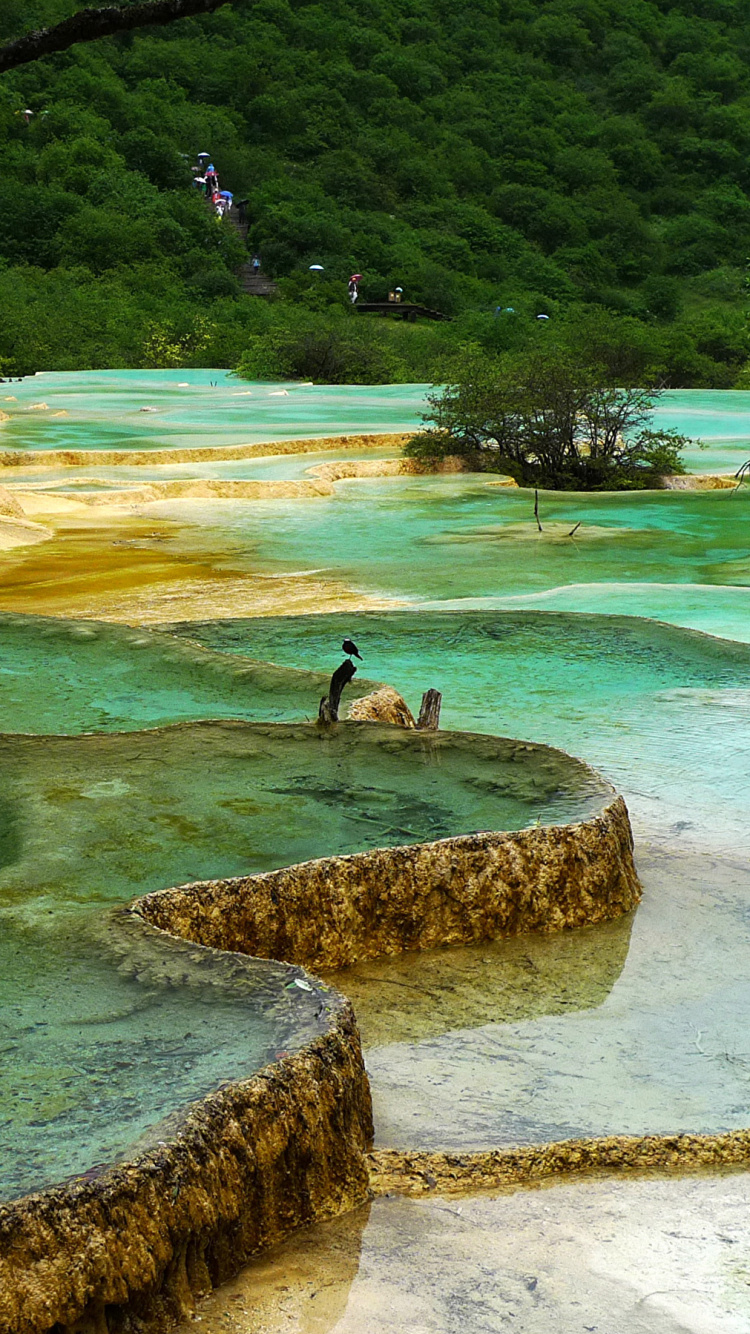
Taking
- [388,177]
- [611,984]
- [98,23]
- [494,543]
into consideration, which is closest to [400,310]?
[388,177]

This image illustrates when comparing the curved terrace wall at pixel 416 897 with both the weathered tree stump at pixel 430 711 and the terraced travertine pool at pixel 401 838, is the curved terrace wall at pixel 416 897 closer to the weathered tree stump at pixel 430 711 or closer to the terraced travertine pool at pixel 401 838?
the terraced travertine pool at pixel 401 838

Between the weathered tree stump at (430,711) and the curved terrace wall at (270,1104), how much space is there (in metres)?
1.00

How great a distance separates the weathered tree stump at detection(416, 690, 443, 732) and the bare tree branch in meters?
2.27

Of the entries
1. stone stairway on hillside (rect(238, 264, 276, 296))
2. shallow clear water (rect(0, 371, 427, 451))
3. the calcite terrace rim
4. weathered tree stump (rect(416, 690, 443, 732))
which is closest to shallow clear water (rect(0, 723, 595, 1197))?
weathered tree stump (rect(416, 690, 443, 732))

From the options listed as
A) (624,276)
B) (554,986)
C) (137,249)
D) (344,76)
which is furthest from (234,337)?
(344,76)

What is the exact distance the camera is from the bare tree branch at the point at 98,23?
3865 mm

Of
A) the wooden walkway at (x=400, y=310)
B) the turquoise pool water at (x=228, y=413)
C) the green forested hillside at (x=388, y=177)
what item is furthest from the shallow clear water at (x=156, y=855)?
the wooden walkway at (x=400, y=310)

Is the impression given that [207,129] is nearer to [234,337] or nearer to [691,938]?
[234,337]

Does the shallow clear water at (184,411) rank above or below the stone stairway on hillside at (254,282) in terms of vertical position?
below

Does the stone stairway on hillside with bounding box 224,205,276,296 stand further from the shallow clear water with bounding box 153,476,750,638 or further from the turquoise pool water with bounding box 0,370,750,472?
the shallow clear water with bounding box 153,476,750,638

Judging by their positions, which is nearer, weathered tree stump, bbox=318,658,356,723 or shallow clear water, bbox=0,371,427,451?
weathered tree stump, bbox=318,658,356,723

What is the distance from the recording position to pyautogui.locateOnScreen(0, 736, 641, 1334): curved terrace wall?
2.49 metres

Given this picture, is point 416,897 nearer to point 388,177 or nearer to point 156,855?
point 156,855

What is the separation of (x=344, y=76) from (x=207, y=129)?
41.9 ft
